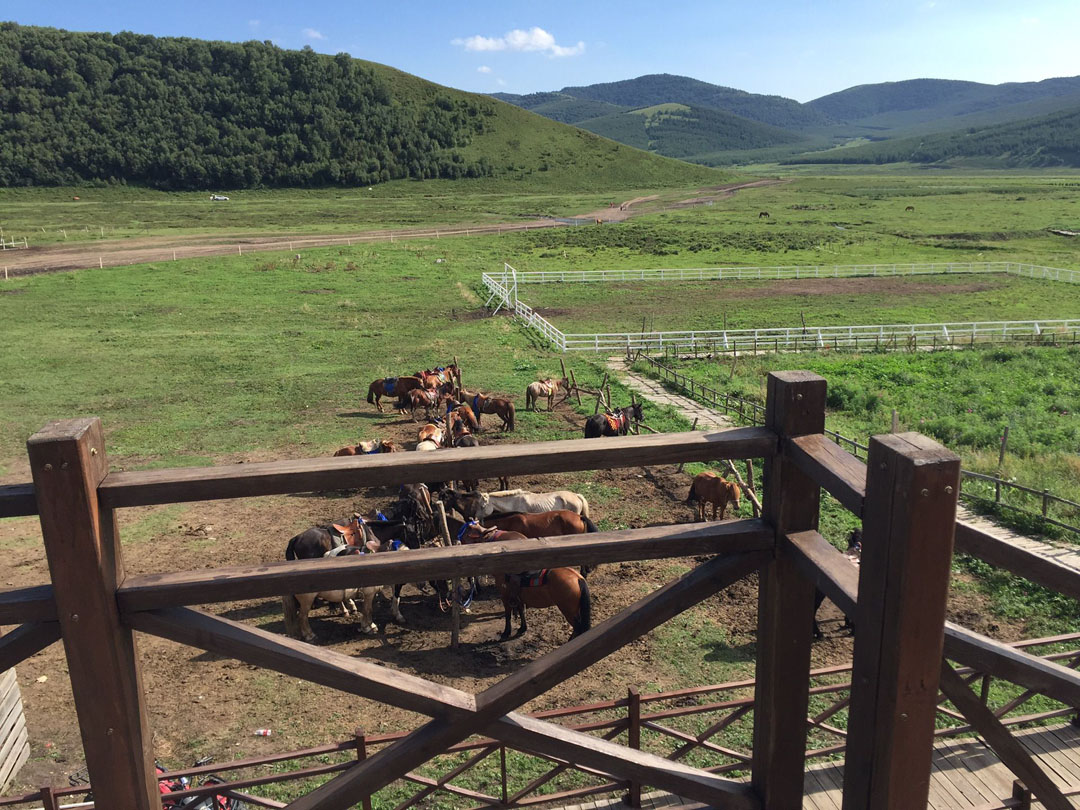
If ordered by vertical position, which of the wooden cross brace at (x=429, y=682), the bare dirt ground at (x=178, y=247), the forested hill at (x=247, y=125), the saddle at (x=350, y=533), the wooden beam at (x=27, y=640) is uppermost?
the forested hill at (x=247, y=125)

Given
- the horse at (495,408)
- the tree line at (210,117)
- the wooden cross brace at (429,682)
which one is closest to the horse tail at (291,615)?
the wooden cross brace at (429,682)

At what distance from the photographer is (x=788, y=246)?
60.4 meters

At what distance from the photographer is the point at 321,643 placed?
31.6 feet

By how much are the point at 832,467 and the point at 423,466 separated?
1.18 m

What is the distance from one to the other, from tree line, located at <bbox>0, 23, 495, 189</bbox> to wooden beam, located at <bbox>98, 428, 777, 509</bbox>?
419 ft

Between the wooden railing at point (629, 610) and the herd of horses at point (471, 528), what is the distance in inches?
145

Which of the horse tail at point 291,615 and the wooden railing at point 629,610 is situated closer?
the wooden railing at point 629,610

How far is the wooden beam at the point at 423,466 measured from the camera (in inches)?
91.7

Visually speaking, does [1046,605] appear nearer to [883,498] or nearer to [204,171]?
[883,498]

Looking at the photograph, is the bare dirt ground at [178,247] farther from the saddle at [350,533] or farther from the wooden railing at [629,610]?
the wooden railing at [629,610]

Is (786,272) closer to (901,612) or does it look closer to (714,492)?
(714,492)

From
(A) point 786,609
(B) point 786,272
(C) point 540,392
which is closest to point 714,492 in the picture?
(C) point 540,392

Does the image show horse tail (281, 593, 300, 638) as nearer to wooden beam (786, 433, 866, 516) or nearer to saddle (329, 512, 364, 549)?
saddle (329, 512, 364, 549)

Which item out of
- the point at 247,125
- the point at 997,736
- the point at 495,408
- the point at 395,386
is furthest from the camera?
the point at 247,125
